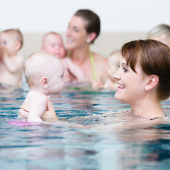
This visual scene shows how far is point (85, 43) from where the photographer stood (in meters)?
6.89

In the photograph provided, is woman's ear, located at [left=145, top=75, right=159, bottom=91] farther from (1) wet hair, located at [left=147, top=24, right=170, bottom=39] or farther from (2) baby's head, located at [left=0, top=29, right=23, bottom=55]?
(2) baby's head, located at [left=0, top=29, right=23, bottom=55]

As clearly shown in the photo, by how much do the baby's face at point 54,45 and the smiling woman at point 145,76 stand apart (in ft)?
12.3

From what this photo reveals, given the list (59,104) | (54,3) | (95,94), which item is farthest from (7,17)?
(59,104)

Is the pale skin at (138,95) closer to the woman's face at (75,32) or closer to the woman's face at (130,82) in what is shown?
the woman's face at (130,82)

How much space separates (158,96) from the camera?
3.11m

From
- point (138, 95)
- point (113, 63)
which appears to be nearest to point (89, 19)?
point (113, 63)

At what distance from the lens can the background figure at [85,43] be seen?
6750mm

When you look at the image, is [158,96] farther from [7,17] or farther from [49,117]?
[7,17]

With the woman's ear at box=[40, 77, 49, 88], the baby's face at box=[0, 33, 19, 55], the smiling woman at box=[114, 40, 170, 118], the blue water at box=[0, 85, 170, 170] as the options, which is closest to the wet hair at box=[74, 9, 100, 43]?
the baby's face at box=[0, 33, 19, 55]

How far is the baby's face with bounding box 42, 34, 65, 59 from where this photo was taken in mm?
6777

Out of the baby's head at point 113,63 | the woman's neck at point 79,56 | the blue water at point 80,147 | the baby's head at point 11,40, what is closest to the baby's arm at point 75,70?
the woman's neck at point 79,56

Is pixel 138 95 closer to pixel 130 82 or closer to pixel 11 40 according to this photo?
pixel 130 82

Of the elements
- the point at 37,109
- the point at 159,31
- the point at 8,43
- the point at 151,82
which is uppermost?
the point at 159,31

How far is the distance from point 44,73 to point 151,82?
0.63 metres
